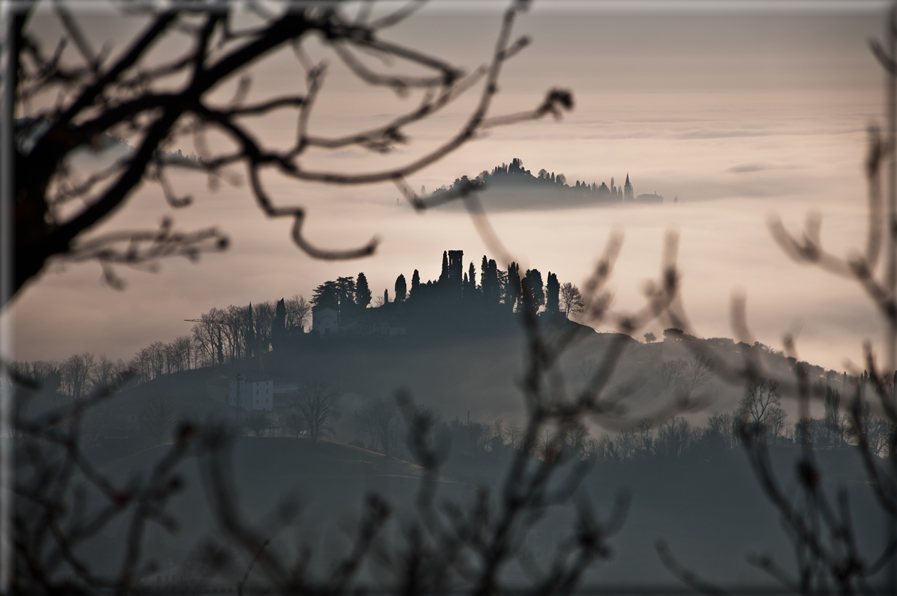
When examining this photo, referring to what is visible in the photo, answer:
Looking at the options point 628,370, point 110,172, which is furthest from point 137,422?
point 110,172

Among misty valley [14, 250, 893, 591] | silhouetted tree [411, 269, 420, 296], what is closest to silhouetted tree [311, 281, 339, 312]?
misty valley [14, 250, 893, 591]

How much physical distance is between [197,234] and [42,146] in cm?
67

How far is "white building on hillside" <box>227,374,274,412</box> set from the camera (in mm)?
102562

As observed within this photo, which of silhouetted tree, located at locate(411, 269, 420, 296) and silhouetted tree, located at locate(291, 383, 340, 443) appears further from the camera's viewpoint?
silhouetted tree, located at locate(411, 269, 420, 296)

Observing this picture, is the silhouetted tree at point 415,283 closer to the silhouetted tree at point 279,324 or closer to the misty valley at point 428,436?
the misty valley at point 428,436

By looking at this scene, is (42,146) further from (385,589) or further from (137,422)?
(137,422)

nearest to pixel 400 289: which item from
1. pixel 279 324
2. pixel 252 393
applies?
pixel 279 324

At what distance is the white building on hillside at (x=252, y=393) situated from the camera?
4038 inches

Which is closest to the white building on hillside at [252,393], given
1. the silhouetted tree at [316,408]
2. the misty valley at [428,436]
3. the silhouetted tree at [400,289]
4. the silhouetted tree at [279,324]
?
the misty valley at [428,436]

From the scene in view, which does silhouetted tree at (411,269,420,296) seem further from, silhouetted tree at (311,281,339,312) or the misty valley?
silhouetted tree at (311,281,339,312)

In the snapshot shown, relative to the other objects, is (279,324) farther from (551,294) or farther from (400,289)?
(551,294)

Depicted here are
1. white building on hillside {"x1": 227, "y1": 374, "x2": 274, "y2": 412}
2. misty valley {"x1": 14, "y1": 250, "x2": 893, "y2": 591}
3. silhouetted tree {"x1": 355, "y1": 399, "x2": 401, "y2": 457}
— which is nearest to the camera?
misty valley {"x1": 14, "y1": 250, "x2": 893, "y2": 591}

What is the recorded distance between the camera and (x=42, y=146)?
2219 mm

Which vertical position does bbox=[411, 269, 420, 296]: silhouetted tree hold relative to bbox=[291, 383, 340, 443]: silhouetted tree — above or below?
above
